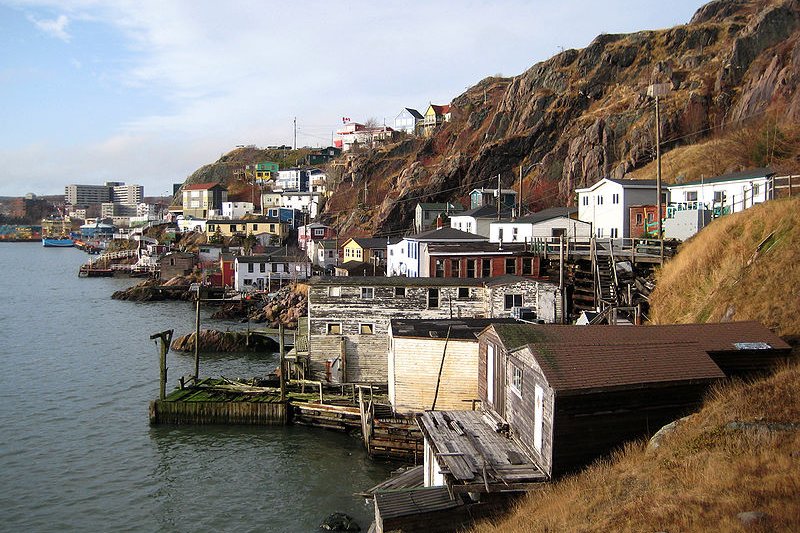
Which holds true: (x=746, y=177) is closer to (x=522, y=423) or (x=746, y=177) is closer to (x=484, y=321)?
(x=484, y=321)

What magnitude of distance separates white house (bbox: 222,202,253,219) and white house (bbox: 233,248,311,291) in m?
68.2

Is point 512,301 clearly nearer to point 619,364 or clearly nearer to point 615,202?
point 619,364

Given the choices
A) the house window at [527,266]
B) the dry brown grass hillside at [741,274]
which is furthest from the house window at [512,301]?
the house window at [527,266]

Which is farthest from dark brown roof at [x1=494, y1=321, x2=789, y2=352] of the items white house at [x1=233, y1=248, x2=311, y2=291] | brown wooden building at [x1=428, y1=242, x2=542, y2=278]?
white house at [x1=233, y1=248, x2=311, y2=291]

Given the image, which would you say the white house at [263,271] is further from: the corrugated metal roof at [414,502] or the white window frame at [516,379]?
the corrugated metal roof at [414,502]

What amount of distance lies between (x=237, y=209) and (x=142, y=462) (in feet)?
413

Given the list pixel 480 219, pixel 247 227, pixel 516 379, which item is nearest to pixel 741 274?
pixel 516 379

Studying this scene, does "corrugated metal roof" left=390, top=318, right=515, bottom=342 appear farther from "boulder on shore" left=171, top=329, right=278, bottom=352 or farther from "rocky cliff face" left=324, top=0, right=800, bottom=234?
"rocky cliff face" left=324, top=0, right=800, bottom=234

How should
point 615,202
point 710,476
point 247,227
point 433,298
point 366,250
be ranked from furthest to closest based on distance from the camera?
A: point 247,227
point 366,250
point 615,202
point 433,298
point 710,476

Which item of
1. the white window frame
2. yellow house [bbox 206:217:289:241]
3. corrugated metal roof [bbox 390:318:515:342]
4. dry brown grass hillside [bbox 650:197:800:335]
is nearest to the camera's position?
the white window frame

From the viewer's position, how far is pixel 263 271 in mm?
85250

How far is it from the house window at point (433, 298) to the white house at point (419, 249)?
768 cm

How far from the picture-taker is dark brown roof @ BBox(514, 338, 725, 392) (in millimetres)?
17578

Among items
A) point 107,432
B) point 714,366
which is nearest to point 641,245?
point 714,366
